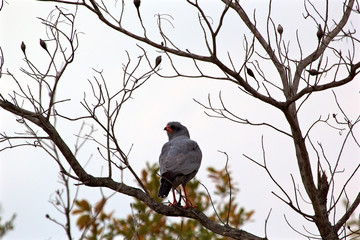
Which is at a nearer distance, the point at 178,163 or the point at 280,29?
the point at 280,29

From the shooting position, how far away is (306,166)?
4695 millimetres

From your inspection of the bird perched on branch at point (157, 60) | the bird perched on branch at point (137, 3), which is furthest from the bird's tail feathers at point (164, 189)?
the bird perched on branch at point (137, 3)

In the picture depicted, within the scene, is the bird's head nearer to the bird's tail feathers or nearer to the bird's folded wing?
the bird's folded wing

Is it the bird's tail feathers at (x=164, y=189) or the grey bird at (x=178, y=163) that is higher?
the grey bird at (x=178, y=163)

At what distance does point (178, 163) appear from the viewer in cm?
670

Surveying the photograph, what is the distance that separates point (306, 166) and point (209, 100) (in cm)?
112

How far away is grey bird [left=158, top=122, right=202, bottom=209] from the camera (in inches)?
255

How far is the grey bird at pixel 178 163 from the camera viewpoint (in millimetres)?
6477

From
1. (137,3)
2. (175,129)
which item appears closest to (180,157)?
(175,129)

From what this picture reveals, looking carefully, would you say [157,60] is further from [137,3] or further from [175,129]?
[175,129]

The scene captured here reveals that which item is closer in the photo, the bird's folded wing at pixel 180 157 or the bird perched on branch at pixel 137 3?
the bird perched on branch at pixel 137 3

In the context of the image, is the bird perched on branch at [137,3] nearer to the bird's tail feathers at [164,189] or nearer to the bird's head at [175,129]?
the bird's tail feathers at [164,189]

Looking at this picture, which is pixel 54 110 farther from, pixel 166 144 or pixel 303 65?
pixel 166 144

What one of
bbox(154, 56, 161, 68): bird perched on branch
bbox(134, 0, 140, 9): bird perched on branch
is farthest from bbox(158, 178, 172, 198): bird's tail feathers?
bbox(134, 0, 140, 9): bird perched on branch
